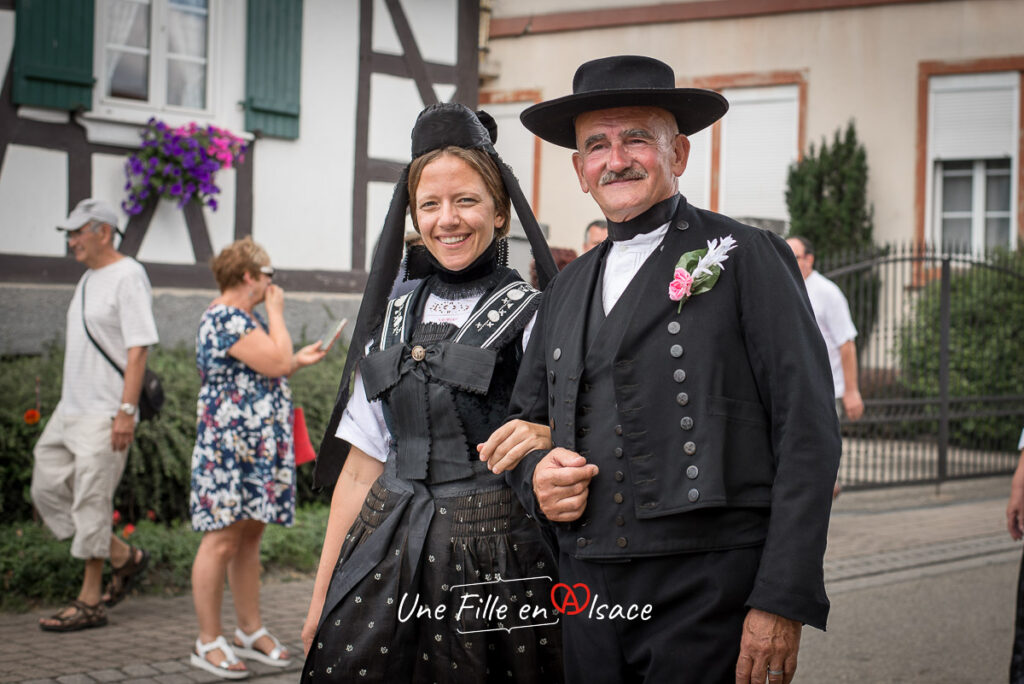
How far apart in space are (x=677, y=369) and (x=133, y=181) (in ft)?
23.3

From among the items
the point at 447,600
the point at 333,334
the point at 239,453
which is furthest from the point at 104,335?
the point at 447,600

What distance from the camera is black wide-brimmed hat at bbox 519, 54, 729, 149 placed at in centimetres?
245

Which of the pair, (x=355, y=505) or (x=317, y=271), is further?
(x=317, y=271)

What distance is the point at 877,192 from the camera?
15477 millimetres

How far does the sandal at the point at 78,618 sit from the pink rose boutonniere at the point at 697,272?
13.8 feet

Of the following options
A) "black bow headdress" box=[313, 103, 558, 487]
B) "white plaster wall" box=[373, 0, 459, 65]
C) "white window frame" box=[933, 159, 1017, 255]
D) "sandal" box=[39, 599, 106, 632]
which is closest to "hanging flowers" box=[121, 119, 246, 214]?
"white plaster wall" box=[373, 0, 459, 65]

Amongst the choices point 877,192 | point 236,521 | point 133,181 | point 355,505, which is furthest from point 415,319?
point 877,192

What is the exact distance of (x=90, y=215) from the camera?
5.73 m

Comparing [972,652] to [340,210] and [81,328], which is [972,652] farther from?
[340,210]

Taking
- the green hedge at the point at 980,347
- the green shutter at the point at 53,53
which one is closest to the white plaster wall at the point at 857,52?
the green hedge at the point at 980,347

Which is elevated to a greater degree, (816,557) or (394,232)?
(394,232)

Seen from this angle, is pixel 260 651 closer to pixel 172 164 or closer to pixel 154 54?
pixel 172 164

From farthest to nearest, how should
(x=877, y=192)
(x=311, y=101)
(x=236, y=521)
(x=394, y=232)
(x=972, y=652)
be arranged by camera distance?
(x=877, y=192)
(x=311, y=101)
(x=972, y=652)
(x=236, y=521)
(x=394, y=232)

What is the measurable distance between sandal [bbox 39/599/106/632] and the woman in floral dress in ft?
2.35
